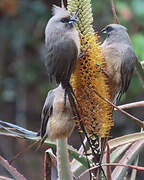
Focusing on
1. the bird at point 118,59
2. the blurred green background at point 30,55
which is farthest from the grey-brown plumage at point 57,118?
the blurred green background at point 30,55

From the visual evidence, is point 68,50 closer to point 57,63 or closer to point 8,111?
point 57,63

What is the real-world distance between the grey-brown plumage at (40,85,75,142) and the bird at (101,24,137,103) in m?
0.13

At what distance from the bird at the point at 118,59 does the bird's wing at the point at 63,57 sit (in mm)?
145

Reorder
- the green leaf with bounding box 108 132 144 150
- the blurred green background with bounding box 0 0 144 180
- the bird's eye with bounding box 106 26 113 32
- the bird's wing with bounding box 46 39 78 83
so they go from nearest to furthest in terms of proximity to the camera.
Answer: the bird's wing with bounding box 46 39 78 83, the green leaf with bounding box 108 132 144 150, the bird's eye with bounding box 106 26 113 32, the blurred green background with bounding box 0 0 144 180

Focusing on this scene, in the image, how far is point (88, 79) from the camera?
0.83 meters

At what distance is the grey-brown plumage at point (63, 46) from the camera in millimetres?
795

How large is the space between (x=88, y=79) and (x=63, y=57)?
0.08 meters

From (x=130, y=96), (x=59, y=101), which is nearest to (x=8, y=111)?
(x=130, y=96)

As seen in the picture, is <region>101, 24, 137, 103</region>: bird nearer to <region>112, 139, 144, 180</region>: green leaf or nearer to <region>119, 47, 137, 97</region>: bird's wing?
<region>119, 47, 137, 97</region>: bird's wing

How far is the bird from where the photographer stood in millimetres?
938

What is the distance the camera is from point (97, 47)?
0.85 meters

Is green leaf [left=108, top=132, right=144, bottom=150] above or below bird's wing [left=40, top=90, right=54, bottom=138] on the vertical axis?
below

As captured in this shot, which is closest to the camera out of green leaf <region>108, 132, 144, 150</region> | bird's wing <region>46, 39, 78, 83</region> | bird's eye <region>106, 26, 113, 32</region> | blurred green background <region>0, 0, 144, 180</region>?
bird's wing <region>46, 39, 78, 83</region>

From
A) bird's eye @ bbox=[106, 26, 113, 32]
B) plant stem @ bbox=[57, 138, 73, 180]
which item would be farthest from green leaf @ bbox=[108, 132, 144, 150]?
bird's eye @ bbox=[106, 26, 113, 32]
